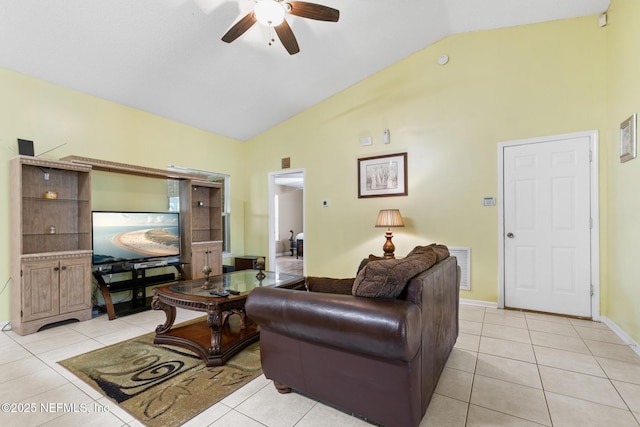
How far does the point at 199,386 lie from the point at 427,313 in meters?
1.57

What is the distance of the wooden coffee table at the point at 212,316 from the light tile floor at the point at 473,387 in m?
0.47

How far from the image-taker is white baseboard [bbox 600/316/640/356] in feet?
8.23

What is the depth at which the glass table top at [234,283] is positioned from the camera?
2699 mm

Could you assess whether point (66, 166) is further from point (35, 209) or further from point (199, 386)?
point (199, 386)

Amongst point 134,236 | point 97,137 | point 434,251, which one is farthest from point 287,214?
point 434,251

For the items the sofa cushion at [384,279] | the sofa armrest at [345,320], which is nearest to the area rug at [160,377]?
the sofa armrest at [345,320]

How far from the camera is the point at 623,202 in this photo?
2795mm

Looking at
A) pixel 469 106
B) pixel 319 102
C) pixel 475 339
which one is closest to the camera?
pixel 475 339

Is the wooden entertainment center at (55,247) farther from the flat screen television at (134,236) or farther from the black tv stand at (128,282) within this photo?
the flat screen television at (134,236)

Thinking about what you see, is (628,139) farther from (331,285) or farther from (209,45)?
(209,45)

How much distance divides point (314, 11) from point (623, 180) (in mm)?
3192

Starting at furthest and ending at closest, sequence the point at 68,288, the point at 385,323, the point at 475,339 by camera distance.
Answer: the point at 68,288, the point at 475,339, the point at 385,323

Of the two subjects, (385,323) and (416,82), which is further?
(416,82)

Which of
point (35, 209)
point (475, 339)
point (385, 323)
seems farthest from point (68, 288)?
point (475, 339)
